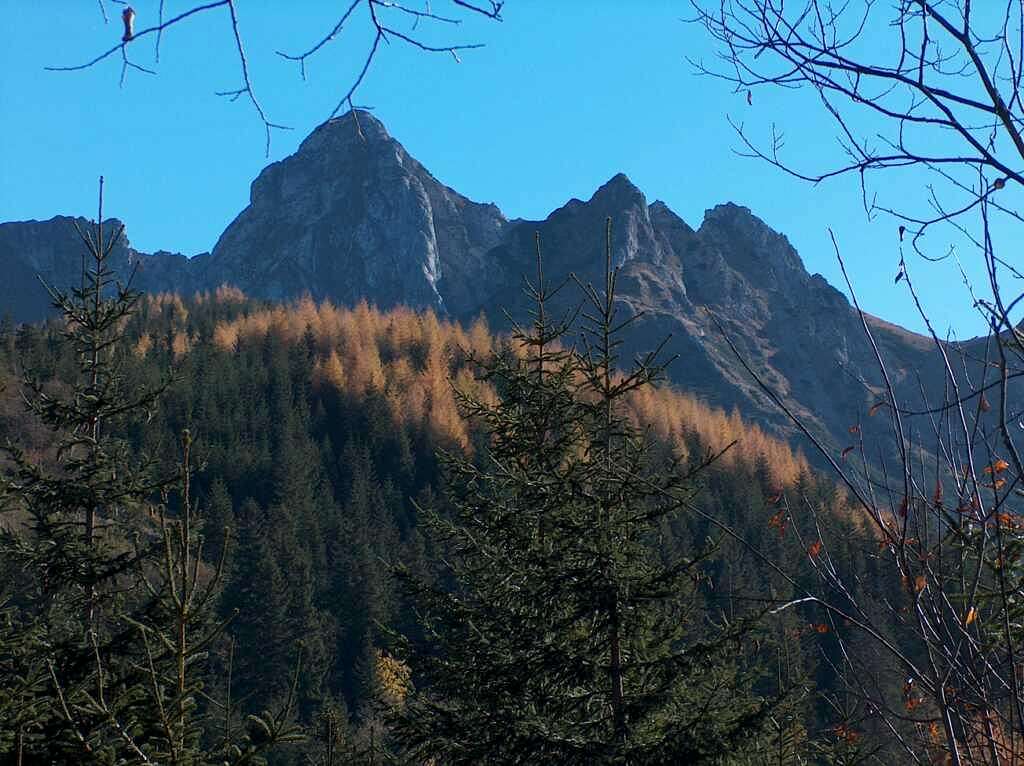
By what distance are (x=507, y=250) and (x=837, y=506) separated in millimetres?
120128

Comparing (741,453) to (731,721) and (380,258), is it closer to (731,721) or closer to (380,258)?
(731,721)

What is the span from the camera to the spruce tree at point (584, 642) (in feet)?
19.4

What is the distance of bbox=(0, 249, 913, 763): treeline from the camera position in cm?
2247

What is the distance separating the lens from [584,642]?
641cm

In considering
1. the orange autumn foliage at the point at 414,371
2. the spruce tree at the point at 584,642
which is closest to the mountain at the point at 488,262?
the orange autumn foliage at the point at 414,371

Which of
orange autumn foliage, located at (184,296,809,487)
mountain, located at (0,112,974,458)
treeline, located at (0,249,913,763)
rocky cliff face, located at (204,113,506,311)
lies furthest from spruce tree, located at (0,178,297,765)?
rocky cliff face, located at (204,113,506,311)

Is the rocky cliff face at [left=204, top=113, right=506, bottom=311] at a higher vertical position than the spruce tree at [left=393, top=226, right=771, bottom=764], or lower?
higher

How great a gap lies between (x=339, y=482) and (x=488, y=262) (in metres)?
120

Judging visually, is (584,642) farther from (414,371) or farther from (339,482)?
(414,371)

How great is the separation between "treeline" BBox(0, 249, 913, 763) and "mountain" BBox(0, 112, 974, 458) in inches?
2353

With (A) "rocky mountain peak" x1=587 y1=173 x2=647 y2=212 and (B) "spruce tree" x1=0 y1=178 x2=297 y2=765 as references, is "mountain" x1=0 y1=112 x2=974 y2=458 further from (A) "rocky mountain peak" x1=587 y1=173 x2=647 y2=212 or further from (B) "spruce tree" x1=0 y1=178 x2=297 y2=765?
(B) "spruce tree" x1=0 y1=178 x2=297 y2=765

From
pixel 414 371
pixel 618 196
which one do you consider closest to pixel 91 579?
pixel 414 371

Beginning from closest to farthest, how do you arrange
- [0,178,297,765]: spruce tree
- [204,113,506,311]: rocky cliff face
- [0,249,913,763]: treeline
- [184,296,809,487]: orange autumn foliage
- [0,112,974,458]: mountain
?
1. [0,178,297,765]: spruce tree
2. [0,249,913,763]: treeline
3. [184,296,809,487]: orange autumn foliage
4. [0,112,974,458]: mountain
5. [204,113,506,311]: rocky cliff face

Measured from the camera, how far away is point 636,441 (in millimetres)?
7430
